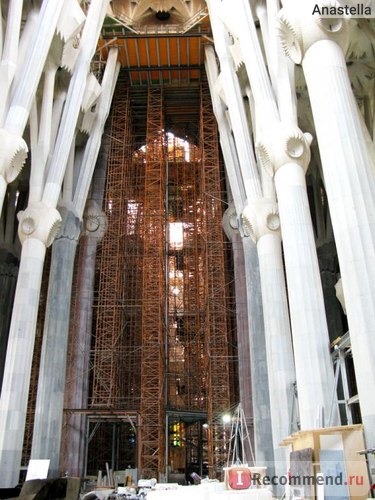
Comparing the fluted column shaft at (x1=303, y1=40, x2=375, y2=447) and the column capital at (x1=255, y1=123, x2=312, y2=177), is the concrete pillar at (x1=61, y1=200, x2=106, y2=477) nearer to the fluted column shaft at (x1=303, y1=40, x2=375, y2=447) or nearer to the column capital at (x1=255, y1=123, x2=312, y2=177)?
the column capital at (x1=255, y1=123, x2=312, y2=177)

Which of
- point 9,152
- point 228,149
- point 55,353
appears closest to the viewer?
point 9,152

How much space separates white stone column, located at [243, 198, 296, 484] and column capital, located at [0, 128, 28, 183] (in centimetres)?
691

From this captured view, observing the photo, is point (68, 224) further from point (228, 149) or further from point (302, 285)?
point (302, 285)

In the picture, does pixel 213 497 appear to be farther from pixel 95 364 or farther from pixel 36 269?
pixel 95 364

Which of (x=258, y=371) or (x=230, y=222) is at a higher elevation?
(x=230, y=222)

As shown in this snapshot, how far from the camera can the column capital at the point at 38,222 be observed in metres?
15.2

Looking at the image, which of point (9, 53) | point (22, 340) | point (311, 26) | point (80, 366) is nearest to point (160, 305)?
point (80, 366)

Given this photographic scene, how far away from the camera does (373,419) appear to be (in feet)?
20.9

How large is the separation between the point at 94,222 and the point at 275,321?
1195cm

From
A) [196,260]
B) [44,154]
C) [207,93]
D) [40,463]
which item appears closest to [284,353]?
[40,463]

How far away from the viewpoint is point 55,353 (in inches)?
669

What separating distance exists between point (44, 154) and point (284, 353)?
30.7 ft

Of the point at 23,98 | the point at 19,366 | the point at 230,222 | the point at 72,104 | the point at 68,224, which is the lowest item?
the point at 19,366

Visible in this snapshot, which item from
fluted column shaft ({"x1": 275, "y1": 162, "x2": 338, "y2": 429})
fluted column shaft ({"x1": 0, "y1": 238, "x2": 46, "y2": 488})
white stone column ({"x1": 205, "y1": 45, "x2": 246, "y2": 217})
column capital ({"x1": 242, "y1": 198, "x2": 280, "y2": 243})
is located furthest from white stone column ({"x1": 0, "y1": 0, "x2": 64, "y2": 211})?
white stone column ({"x1": 205, "y1": 45, "x2": 246, "y2": 217})
